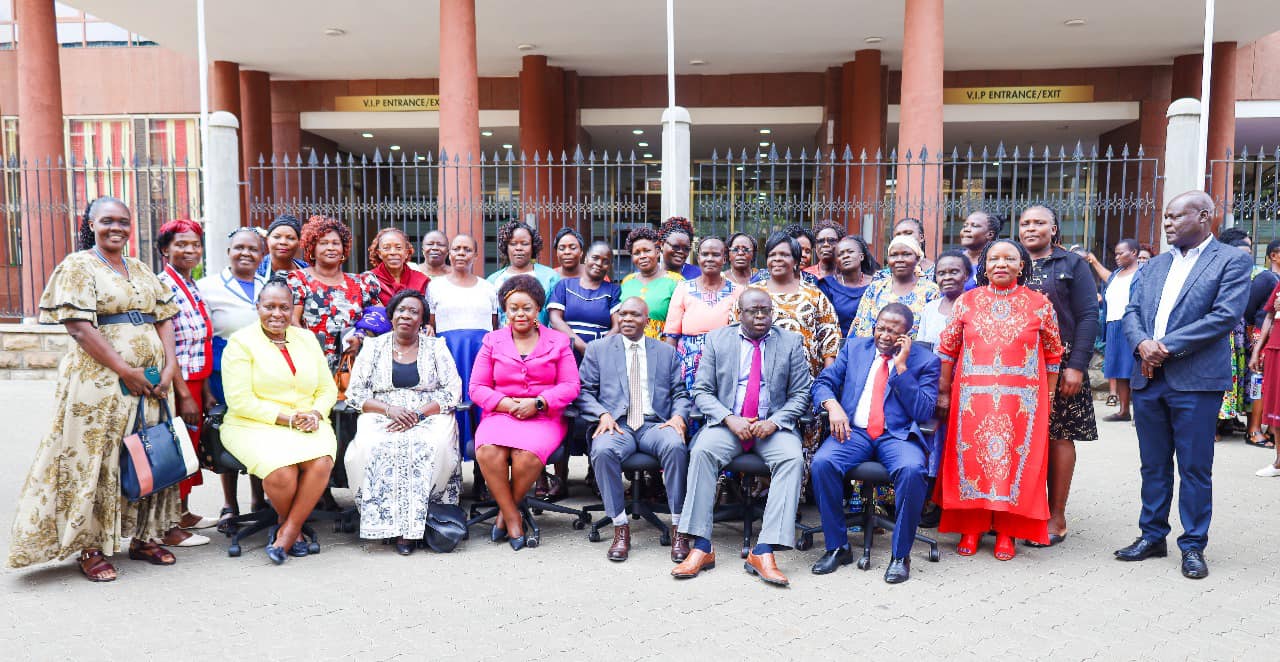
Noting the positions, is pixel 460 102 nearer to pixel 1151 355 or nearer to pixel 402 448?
pixel 402 448

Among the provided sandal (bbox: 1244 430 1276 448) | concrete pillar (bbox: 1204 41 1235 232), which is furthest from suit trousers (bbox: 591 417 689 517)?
concrete pillar (bbox: 1204 41 1235 232)

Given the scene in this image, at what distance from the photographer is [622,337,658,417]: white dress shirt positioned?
464 cm

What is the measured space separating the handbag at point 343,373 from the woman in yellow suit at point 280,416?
318 mm

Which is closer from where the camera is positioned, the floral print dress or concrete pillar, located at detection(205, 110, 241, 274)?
the floral print dress

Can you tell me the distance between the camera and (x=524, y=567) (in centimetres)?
410

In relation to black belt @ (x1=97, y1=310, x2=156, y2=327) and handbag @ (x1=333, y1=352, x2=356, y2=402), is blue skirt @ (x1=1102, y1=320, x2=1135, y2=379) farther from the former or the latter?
black belt @ (x1=97, y1=310, x2=156, y2=327)

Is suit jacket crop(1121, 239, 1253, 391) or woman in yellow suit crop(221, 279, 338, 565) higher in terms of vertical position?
suit jacket crop(1121, 239, 1253, 391)

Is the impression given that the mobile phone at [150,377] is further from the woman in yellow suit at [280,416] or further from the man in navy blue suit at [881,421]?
the man in navy blue suit at [881,421]

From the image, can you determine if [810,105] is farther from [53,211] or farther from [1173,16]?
[53,211]

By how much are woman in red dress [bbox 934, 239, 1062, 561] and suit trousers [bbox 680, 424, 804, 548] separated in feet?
2.89

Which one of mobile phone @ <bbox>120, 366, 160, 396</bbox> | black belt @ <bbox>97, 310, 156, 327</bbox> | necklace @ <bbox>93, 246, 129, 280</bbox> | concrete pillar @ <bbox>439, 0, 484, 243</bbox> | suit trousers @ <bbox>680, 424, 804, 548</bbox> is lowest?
suit trousers @ <bbox>680, 424, 804, 548</bbox>

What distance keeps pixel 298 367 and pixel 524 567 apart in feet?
5.29

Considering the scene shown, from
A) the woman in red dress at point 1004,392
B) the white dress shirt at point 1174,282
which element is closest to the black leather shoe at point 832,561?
the woman in red dress at point 1004,392

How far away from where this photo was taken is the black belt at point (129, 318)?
384 centimetres
